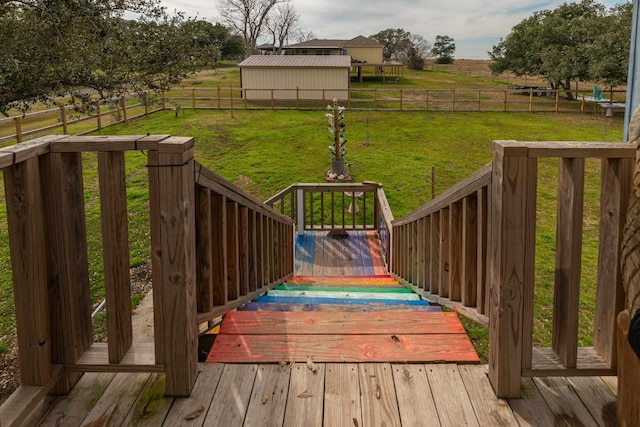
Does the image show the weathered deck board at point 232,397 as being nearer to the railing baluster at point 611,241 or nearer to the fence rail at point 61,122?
the railing baluster at point 611,241

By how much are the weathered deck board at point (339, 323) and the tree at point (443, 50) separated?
69106 mm

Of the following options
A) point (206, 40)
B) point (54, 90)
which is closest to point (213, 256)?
point (54, 90)

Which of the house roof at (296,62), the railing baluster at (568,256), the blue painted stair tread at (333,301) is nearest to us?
the railing baluster at (568,256)

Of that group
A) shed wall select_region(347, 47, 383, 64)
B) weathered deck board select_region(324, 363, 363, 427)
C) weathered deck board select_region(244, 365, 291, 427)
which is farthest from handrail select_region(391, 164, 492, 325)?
shed wall select_region(347, 47, 383, 64)

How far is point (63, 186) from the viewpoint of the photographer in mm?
2041

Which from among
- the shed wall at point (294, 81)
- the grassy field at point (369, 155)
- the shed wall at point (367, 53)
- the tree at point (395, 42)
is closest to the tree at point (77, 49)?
the grassy field at point (369, 155)

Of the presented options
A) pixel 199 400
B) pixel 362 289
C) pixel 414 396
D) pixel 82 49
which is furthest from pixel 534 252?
pixel 82 49

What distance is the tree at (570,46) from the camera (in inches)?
877

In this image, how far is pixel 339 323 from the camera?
2.83 metres

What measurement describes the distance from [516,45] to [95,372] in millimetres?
31678

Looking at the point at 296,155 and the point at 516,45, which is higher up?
the point at 516,45

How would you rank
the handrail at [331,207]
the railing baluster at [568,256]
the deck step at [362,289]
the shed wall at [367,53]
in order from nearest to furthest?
the railing baluster at [568,256]
the deck step at [362,289]
the handrail at [331,207]
the shed wall at [367,53]

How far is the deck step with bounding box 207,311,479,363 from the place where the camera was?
246cm

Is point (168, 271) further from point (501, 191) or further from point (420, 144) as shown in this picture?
point (420, 144)
